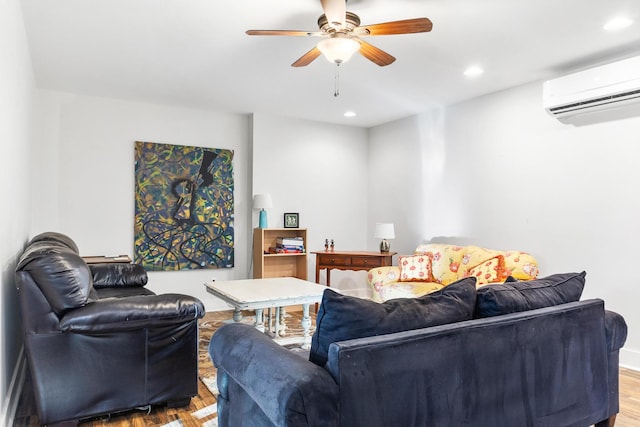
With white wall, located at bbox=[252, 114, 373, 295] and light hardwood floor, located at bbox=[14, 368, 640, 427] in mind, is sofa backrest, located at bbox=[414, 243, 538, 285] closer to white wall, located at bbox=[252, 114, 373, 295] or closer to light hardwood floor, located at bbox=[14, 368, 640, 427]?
light hardwood floor, located at bbox=[14, 368, 640, 427]

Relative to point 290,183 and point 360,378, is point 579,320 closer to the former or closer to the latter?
point 360,378

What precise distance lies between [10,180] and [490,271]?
12.3 ft

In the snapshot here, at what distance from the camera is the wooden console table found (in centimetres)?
528

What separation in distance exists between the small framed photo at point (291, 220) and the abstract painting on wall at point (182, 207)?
2.34ft

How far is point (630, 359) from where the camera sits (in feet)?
11.5

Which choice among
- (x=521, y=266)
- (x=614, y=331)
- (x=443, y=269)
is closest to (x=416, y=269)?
(x=443, y=269)

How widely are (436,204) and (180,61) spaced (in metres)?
3.29

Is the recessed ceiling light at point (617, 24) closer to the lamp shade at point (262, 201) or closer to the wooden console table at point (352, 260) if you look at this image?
the wooden console table at point (352, 260)

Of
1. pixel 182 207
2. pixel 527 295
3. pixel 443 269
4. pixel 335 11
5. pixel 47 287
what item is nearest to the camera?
pixel 527 295

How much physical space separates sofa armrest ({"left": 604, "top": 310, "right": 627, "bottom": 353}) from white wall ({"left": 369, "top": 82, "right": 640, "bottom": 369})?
61.9 inches

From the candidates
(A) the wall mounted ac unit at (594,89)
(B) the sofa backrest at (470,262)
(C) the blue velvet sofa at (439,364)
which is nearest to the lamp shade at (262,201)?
(B) the sofa backrest at (470,262)

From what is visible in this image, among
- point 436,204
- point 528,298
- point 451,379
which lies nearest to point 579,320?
point 528,298

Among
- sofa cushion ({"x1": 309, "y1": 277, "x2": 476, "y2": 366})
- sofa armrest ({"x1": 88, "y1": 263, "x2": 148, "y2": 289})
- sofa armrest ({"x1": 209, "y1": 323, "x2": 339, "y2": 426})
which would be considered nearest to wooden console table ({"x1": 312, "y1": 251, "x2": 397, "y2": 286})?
sofa armrest ({"x1": 88, "y1": 263, "x2": 148, "y2": 289})

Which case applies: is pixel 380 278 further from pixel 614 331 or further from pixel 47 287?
pixel 47 287
